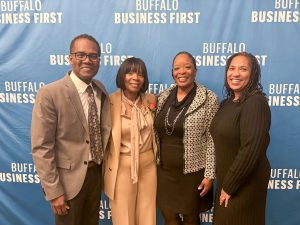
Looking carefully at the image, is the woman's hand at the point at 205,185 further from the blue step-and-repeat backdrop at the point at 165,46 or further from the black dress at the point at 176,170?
the blue step-and-repeat backdrop at the point at 165,46

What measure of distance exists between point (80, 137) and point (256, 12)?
1.61 meters

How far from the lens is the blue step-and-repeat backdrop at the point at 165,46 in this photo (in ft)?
6.80

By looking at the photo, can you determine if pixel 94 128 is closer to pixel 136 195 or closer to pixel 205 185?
pixel 136 195

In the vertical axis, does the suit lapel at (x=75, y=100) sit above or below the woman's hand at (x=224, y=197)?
above

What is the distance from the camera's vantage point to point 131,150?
5.73ft

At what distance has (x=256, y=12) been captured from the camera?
2049mm

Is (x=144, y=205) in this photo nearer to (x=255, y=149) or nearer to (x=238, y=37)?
(x=255, y=149)

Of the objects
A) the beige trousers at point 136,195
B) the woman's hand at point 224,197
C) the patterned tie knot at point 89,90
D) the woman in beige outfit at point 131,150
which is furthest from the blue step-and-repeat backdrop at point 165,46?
the woman's hand at point 224,197

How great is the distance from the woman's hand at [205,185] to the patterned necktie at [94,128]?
698 mm

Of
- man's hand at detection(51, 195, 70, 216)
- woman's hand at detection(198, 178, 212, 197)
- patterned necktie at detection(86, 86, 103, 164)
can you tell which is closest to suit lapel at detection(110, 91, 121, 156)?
patterned necktie at detection(86, 86, 103, 164)

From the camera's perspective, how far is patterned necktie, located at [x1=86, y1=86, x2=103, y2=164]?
163 centimetres

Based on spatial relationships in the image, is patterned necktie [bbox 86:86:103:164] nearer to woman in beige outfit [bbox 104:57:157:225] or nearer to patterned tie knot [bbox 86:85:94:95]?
patterned tie knot [bbox 86:85:94:95]

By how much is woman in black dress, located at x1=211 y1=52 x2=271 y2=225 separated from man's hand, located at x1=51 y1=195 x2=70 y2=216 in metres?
0.92

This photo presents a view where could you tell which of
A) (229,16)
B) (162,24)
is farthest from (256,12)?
(162,24)
